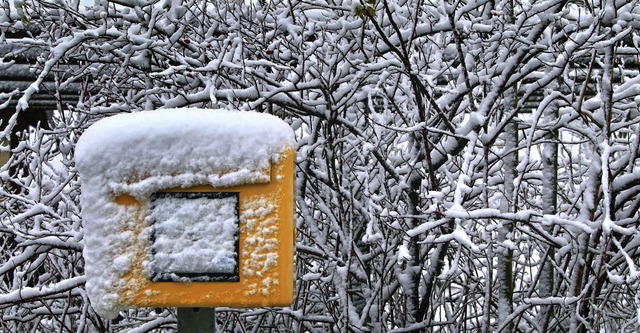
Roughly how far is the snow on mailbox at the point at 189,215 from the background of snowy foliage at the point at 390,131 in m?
1.09

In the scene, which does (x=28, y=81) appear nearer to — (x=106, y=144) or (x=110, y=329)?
(x=110, y=329)

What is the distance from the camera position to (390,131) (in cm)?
378

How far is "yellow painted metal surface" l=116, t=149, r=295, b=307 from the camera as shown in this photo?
1.83 metres

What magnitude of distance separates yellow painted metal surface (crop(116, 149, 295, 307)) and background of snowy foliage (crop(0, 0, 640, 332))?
1.06m

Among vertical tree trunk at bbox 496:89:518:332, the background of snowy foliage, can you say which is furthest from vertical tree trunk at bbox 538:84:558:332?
vertical tree trunk at bbox 496:89:518:332

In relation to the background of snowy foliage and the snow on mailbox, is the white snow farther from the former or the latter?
the background of snowy foliage

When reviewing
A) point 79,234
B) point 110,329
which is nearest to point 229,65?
point 79,234

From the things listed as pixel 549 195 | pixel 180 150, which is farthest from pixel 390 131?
pixel 180 150

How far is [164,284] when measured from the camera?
185cm

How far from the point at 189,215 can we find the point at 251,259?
0.16m

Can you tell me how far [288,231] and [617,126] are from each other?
1635mm

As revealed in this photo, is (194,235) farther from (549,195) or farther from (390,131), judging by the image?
(390,131)

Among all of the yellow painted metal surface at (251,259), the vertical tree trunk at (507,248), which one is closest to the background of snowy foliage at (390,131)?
the vertical tree trunk at (507,248)

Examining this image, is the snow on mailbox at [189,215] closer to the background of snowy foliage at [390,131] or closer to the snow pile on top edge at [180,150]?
the snow pile on top edge at [180,150]
